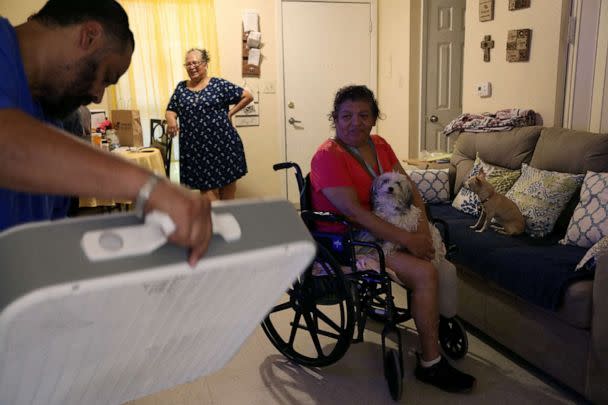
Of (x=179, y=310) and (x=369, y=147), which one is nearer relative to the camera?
(x=179, y=310)

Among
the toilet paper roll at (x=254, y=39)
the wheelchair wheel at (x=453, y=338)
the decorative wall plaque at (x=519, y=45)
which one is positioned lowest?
the wheelchair wheel at (x=453, y=338)

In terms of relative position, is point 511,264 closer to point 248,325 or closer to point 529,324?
point 529,324

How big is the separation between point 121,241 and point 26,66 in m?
0.46

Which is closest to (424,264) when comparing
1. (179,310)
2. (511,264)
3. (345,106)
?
(511,264)

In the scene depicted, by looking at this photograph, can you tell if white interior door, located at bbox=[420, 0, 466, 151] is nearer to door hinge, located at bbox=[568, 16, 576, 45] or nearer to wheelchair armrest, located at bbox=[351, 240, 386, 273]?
door hinge, located at bbox=[568, 16, 576, 45]

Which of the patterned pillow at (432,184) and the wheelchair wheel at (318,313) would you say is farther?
the patterned pillow at (432,184)

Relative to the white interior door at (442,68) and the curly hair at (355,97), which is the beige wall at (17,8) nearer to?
the white interior door at (442,68)

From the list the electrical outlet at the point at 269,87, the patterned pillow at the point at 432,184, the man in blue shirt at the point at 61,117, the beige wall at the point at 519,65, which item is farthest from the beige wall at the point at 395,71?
the man in blue shirt at the point at 61,117

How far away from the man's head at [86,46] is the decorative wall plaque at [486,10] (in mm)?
3456

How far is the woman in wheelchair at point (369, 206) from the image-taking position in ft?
6.63

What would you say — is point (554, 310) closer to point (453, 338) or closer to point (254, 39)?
point (453, 338)

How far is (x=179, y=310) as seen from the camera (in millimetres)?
563

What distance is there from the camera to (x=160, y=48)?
4.91m

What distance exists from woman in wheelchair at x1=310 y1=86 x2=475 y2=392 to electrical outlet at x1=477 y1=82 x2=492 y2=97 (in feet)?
5.87
